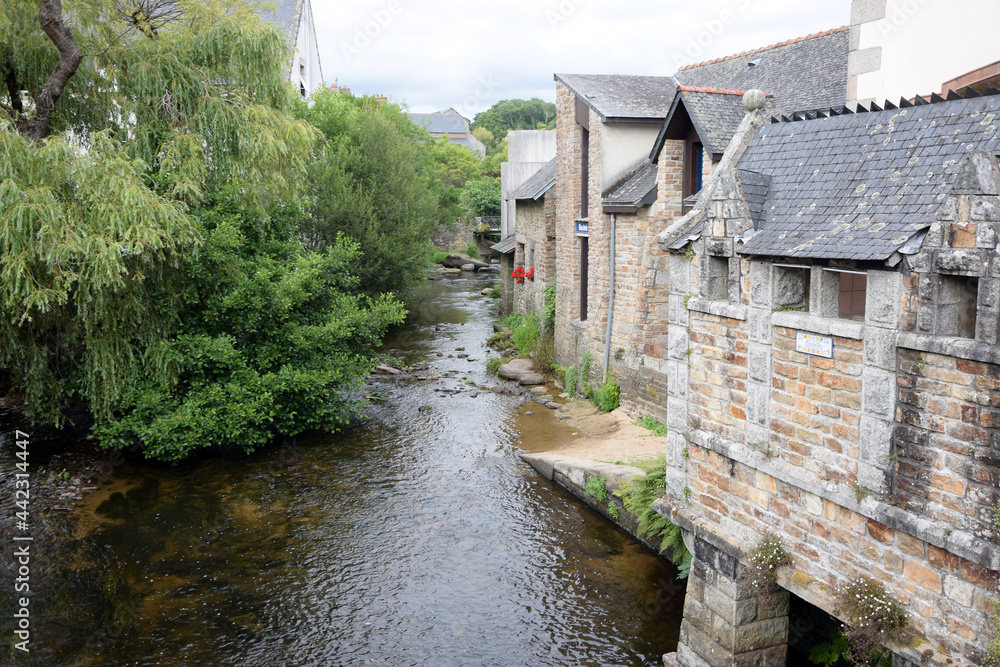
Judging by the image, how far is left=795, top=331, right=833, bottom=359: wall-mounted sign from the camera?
4.91m

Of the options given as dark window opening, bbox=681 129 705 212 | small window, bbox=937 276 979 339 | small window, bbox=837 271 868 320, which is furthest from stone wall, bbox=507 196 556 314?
small window, bbox=937 276 979 339

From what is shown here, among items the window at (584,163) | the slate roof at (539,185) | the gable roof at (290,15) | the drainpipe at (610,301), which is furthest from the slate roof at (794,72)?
the gable roof at (290,15)

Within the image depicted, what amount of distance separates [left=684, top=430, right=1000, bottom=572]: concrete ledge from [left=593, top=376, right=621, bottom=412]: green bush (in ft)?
25.5

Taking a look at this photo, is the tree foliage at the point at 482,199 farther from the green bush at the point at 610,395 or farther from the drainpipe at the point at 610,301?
the green bush at the point at 610,395

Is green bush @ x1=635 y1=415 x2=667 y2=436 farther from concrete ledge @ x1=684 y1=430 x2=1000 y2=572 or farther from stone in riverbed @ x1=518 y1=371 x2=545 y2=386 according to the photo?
concrete ledge @ x1=684 y1=430 x2=1000 y2=572

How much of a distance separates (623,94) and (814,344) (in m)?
10.8

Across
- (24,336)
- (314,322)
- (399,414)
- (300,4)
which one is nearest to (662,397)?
(399,414)

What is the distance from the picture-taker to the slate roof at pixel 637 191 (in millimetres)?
12430

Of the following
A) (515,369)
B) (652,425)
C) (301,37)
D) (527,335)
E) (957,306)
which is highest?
(301,37)

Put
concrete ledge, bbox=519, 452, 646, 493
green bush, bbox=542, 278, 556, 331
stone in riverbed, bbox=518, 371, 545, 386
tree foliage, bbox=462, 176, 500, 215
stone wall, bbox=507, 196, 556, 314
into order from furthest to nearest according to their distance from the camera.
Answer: tree foliage, bbox=462, 176, 500, 215, stone wall, bbox=507, 196, 556, 314, green bush, bbox=542, 278, 556, 331, stone in riverbed, bbox=518, 371, 545, 386, concrete ledge, bbox=519, 452, 646, 493

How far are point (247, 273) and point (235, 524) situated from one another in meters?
4.14

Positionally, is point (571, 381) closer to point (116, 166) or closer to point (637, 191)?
point (637, 191)

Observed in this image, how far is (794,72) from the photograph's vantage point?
13.7 m

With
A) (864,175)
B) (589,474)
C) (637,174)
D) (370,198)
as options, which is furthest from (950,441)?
(370,198)
